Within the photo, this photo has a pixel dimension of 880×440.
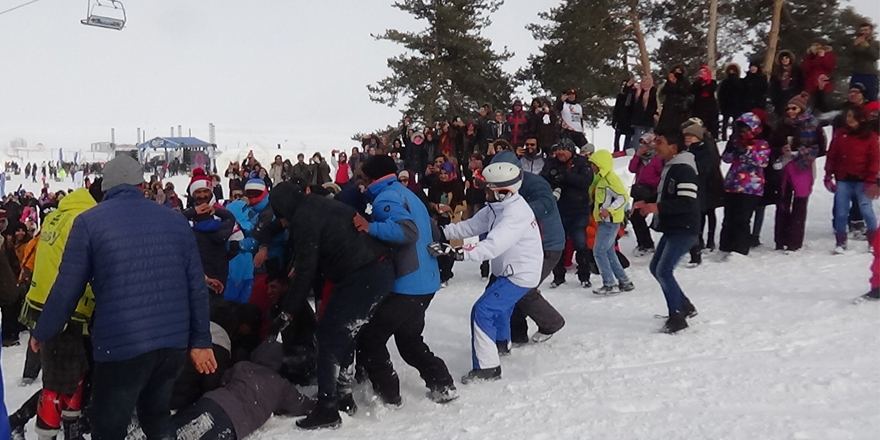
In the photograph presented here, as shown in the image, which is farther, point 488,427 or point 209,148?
point 209,148

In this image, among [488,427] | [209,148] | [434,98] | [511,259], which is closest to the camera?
[488,427]

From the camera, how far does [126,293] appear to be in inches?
123

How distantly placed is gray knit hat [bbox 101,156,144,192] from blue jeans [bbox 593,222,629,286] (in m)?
5.15

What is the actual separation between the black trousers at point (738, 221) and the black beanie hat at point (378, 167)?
514cm

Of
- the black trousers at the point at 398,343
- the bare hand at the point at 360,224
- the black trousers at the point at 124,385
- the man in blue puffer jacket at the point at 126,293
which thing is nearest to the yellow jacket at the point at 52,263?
the man in blue puffer jacket at the point at 126,293

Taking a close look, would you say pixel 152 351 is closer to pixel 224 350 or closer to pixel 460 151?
pixel 224 350

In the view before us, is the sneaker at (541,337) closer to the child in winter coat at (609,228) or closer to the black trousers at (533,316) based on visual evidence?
the black trousers at (533,316)

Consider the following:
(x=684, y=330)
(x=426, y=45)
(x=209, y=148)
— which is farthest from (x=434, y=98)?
(x=684, y=330)

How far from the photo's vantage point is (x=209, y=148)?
34625mm

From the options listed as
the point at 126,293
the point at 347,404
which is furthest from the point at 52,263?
the point at 347,404

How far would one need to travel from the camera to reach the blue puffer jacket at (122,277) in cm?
310

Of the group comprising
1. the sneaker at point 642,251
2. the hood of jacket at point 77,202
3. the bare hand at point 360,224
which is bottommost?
the sneaker at point 642,251

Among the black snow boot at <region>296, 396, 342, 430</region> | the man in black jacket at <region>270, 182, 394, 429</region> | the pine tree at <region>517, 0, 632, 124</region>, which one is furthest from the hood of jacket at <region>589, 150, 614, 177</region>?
the pine tree at <region>517, 0, 632, 124</region>

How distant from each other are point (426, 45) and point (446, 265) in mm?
18442
